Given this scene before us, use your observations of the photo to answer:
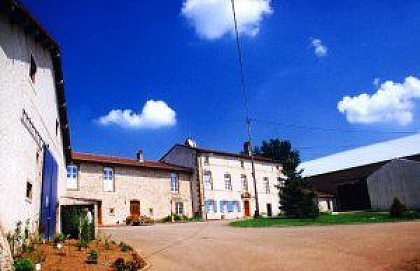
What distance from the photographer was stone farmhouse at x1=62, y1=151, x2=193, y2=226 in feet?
102

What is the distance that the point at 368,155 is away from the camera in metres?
48.0

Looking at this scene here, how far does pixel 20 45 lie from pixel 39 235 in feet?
20.9

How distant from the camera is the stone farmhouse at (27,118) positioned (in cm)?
988

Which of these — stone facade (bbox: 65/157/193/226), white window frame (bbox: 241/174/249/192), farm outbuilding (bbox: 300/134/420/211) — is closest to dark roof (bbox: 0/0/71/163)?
stone facade (bbox: 65/157/193/226)

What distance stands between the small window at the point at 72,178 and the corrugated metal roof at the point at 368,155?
2384cm

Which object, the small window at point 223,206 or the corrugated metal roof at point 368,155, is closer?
the small window at point 223,206

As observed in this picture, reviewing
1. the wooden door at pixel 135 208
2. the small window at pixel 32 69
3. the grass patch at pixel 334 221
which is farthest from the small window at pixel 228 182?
the small window at pixel 32 69

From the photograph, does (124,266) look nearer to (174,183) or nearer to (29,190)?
(29,190)

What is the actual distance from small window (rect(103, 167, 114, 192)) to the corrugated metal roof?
2072 cm

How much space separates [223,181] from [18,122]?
103 feet

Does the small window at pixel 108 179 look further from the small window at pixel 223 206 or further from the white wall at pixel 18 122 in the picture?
the white wall at pixel 18 122

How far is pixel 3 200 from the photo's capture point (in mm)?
9445

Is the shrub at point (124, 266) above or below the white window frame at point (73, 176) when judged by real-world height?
below

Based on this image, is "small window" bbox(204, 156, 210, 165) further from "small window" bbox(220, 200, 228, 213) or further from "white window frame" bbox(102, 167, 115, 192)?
"white window frame" bbox(102, 167, 115, 192)
